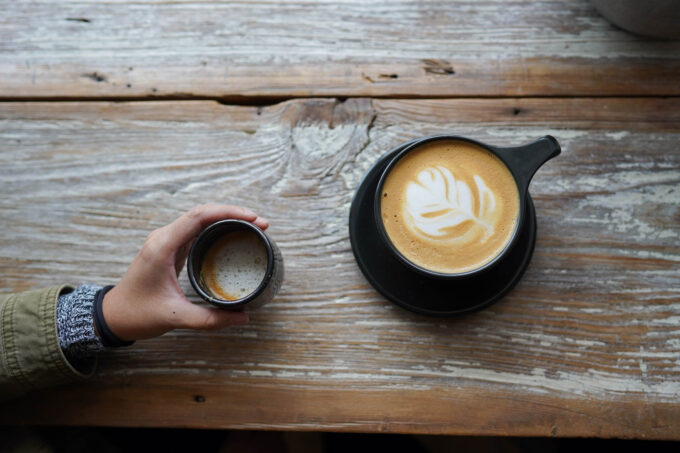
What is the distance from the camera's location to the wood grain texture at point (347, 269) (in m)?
0.86

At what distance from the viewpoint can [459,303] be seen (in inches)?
33.5

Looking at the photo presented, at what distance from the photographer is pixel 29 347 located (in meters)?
0.81

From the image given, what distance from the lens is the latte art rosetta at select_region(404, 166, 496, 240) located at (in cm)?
79

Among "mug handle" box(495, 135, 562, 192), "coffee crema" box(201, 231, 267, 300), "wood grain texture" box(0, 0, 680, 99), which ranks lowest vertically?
"coffee crema" box(201, 231, 267, 300)

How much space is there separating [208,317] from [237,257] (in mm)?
103

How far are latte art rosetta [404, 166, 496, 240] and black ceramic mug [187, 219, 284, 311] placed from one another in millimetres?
225

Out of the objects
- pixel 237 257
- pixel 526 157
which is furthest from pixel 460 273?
pixel 237 257

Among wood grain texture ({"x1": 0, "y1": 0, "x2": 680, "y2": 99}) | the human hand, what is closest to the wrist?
the human hand

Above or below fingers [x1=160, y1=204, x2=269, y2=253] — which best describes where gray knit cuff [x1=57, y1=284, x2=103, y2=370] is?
below

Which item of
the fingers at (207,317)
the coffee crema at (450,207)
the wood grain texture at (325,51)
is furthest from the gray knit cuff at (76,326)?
the coffee crema at (450,207)

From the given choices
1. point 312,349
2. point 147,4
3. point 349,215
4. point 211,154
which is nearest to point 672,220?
point 349,215

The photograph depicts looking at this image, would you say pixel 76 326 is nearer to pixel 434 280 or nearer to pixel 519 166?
pixel 434 280

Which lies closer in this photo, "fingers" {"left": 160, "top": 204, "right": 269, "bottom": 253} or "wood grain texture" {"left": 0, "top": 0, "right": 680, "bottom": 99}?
"fingers" {"left": 160, "top": 204, "right": 269, "bottom": 253}

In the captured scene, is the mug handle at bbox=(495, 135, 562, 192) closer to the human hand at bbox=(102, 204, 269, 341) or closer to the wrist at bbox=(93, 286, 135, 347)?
the human hand at bbox=(102, 204, 269, 341)
